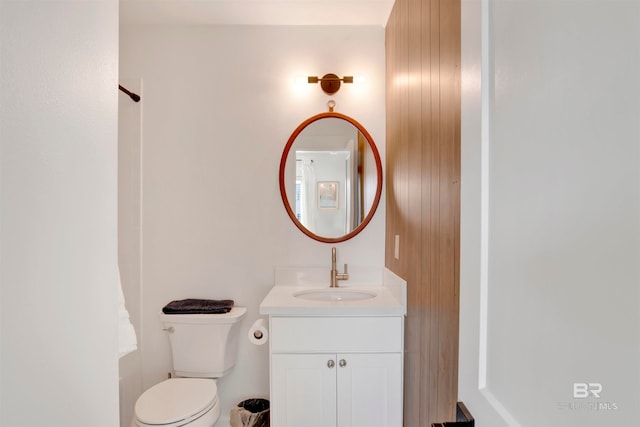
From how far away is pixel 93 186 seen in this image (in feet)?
2.67

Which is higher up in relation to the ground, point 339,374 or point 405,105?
point 405,105

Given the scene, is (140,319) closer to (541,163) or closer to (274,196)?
(274,196)

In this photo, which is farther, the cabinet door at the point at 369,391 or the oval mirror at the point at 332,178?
the oval mirror at the point at 332,178

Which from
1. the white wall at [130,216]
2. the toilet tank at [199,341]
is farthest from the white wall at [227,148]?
the toilet tank at [199,341]

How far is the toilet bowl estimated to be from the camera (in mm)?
1516

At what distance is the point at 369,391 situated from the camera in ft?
5.40

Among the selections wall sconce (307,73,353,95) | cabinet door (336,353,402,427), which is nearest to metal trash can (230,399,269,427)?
cabinet door (336,353,402,427)

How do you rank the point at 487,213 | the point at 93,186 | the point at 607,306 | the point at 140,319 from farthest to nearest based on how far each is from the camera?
the point at 140,319, the point at 93,186, the point at 487,213, the point at 607,306

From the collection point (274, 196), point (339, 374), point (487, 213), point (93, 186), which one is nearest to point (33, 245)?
point (93, 186)

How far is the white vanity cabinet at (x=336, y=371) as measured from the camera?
1.63 meters

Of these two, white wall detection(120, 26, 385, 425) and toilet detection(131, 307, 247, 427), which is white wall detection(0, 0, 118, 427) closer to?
toilet detection(131, 307, 247, 427)

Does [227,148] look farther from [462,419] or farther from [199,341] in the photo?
[462,419]

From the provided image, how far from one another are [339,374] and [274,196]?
1.07 m

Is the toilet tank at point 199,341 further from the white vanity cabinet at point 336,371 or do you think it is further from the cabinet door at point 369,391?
the cabinet door at point 369,391
